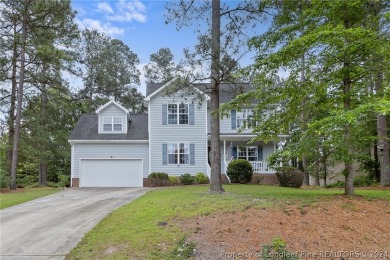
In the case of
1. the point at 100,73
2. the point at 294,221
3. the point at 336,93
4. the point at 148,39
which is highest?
the point at 100,73

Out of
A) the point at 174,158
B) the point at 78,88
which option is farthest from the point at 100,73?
the point at 174,158

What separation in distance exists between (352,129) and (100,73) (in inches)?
1106

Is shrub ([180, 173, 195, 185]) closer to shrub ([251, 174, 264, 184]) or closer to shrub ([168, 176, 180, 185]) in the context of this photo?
shrub ([168, 176, 180, 185])

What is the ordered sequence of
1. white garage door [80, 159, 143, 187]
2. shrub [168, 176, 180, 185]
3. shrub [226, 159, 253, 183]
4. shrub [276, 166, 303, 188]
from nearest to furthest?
shrub [276, 166, 303, 188], shrub [226, 159, 253, 183], shrub [168, 176, 180, 185], white garage door [80, 159, 143, 187]

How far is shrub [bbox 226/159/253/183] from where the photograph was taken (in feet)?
66.8

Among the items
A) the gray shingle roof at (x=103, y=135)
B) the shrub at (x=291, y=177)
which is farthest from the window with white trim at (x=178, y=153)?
the shrub at (x=291, y=177)

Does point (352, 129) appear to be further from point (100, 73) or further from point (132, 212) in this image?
point (100, 73)

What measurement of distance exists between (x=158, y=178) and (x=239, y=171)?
5090 mm

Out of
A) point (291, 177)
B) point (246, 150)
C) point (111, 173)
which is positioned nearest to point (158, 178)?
point (111, 173)

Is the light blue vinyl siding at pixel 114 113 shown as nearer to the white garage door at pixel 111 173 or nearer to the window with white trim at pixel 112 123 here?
the window with white trim at pixel 112 123

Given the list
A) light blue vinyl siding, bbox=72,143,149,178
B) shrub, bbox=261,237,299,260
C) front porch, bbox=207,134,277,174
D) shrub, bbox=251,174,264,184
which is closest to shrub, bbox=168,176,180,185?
light blue vinyl siding, bbox=72,143,149,178

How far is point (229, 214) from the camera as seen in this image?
744cm

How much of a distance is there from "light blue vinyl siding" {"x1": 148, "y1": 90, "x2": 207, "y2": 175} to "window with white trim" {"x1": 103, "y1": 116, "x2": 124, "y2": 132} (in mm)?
2270

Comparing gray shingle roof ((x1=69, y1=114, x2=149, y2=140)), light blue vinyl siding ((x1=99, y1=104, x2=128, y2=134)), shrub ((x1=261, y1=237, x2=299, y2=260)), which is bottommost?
shrub ((x1=261, y1=237, x2=299, y2=260))
